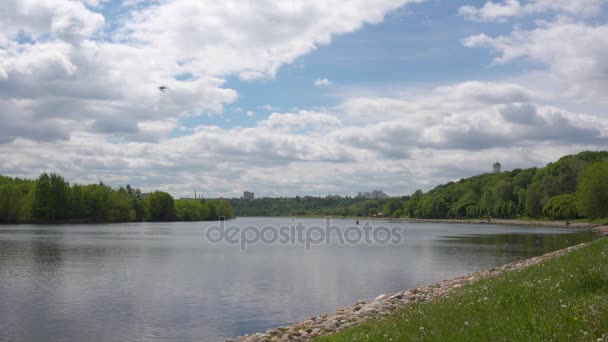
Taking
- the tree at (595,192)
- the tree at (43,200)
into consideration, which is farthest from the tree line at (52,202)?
the tree at (595,192)

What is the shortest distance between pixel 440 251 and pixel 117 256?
125 ft

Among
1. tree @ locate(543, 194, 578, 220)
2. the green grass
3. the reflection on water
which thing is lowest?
the reflection on water

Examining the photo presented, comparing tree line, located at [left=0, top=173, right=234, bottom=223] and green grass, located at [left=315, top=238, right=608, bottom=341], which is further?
tree line, located at [left=0, top=173, right=234, bottom=223]

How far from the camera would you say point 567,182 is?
544 ft

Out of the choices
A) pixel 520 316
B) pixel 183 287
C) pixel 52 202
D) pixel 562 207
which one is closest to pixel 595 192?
pixel 562 207

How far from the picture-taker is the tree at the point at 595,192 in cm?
10725

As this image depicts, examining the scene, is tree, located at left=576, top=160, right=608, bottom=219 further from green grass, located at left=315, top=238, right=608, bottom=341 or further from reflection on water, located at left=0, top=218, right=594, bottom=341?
green grass, located at left=315, top=238, right=608, bottom=341

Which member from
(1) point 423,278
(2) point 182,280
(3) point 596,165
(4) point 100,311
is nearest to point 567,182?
(3) point 596,165

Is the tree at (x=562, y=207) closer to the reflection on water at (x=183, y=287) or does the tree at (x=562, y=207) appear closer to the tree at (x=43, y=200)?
the reflection on water at (x=183, y=287)

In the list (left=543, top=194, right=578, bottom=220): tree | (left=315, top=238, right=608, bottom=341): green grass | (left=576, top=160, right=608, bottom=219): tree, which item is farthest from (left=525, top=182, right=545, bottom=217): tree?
(left=315, top=238, right=608, bottom=341): green grass

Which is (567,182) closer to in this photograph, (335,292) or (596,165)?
(596,165)

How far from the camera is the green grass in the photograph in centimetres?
1032

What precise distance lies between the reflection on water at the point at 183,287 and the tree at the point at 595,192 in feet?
197

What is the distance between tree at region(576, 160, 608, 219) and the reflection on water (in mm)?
60066
